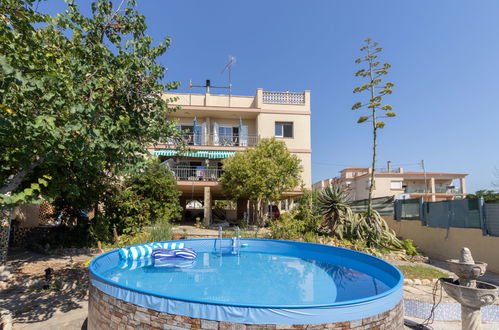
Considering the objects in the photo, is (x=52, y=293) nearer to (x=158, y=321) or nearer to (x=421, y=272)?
(x=158, y=321)

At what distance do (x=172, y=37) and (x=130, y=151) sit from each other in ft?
11.8

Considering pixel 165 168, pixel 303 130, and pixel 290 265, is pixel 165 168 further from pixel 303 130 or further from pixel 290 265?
pixel 303 130

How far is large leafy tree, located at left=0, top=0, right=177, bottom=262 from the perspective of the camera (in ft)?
17.1

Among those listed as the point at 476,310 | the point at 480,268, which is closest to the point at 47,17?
the point at 480,268

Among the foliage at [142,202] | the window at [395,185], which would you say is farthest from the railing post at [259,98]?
the window at [395,185]

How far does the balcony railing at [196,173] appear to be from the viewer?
21.6 metres

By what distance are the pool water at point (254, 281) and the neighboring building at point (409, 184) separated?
3313cm

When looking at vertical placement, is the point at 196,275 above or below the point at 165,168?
below

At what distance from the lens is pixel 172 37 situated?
805 centimetres

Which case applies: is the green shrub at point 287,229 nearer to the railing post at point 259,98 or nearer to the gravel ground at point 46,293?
the gravel ground at point 46,293

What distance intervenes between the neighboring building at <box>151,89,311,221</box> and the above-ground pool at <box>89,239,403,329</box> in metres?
11.8

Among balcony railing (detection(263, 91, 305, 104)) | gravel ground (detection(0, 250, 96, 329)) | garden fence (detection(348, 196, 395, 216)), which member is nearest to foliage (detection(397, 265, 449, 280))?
garden fence (detection(348, 196, 395, 216))

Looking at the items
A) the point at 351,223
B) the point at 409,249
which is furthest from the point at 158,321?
the point at 409,249

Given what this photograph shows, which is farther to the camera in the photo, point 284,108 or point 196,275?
point 284,108
